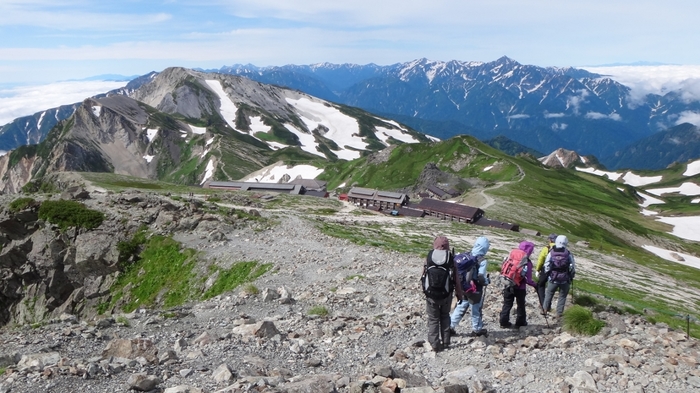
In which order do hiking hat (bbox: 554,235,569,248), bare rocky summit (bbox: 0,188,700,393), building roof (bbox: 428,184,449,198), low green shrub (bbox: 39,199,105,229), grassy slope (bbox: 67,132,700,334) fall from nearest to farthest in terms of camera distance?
bare rocky summit (bbox: 0,188,700,393) < hiking hat (bbox: 554,235,569,248) < low green shrub (bbox: 39,199,105,229) < grassy slope (bbox: 67,132,700,334) < building roof (bbox: 428,184,449,198)

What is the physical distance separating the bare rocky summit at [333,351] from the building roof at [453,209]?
224 ft

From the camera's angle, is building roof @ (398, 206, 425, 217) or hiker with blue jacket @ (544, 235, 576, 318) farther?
building roof @ (398, 206, 425, 217)

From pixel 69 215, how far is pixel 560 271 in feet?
140

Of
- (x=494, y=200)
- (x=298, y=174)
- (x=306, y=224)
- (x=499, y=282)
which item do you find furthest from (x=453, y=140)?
(x=499, y=282)

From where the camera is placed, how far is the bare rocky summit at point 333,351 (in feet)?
38.1

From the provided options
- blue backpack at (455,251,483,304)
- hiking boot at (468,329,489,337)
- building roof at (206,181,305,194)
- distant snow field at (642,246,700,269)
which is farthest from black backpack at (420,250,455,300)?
distant snow field at (642,246,700,269)

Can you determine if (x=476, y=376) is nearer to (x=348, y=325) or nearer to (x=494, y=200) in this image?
(x=348, y=325)

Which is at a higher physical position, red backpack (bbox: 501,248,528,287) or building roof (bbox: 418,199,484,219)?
red backpack (bbox: 501,248,528,287)

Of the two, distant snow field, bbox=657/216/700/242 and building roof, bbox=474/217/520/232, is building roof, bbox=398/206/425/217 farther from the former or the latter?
distant snow field, bbox=657/216/700/242

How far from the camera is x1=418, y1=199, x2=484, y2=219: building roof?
291 ft

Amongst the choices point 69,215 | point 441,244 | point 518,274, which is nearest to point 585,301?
point 518,274

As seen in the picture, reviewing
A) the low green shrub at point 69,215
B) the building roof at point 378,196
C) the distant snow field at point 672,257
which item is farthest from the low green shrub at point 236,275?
the distant snow field at point 672,257

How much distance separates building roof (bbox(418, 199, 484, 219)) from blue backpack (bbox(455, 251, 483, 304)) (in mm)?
75153

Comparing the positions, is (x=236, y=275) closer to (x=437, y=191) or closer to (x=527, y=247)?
(x=527, y=247)
